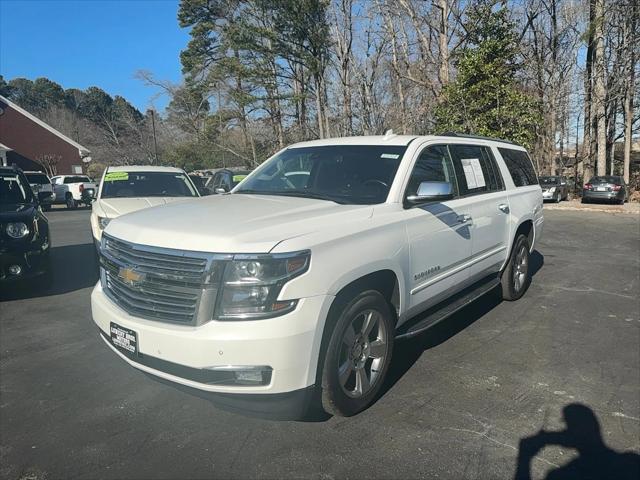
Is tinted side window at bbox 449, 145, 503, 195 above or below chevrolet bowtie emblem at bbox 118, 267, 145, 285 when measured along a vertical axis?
above

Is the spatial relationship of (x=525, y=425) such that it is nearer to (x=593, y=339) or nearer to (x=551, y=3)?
(x=593, y=339)

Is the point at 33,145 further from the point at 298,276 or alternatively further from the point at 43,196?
the point at 298,276

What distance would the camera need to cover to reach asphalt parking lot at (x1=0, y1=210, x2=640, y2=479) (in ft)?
9.01

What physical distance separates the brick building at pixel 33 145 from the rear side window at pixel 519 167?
38180 mm

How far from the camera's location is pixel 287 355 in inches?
103

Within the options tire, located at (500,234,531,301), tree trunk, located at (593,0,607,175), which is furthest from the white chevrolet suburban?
tree trunk, located at (593,0,607,175)

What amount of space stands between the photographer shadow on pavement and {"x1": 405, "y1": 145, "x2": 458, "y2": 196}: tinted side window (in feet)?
6.38

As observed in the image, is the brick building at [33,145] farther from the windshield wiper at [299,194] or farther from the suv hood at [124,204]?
the windshield wiper at [299,194]

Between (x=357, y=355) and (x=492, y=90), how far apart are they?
767 inches

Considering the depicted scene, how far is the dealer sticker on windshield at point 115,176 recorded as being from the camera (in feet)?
28.6

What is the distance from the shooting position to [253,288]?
2.61 meters

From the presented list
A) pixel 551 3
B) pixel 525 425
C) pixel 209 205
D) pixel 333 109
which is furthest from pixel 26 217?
pixel 551 3

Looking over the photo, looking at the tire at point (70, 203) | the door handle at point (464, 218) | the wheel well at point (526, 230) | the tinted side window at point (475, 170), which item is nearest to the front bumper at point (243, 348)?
→ the door handle at point (464, 218)

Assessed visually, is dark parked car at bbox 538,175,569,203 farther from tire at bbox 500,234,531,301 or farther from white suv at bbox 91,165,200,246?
white suv at bbox 91,165,200,246
